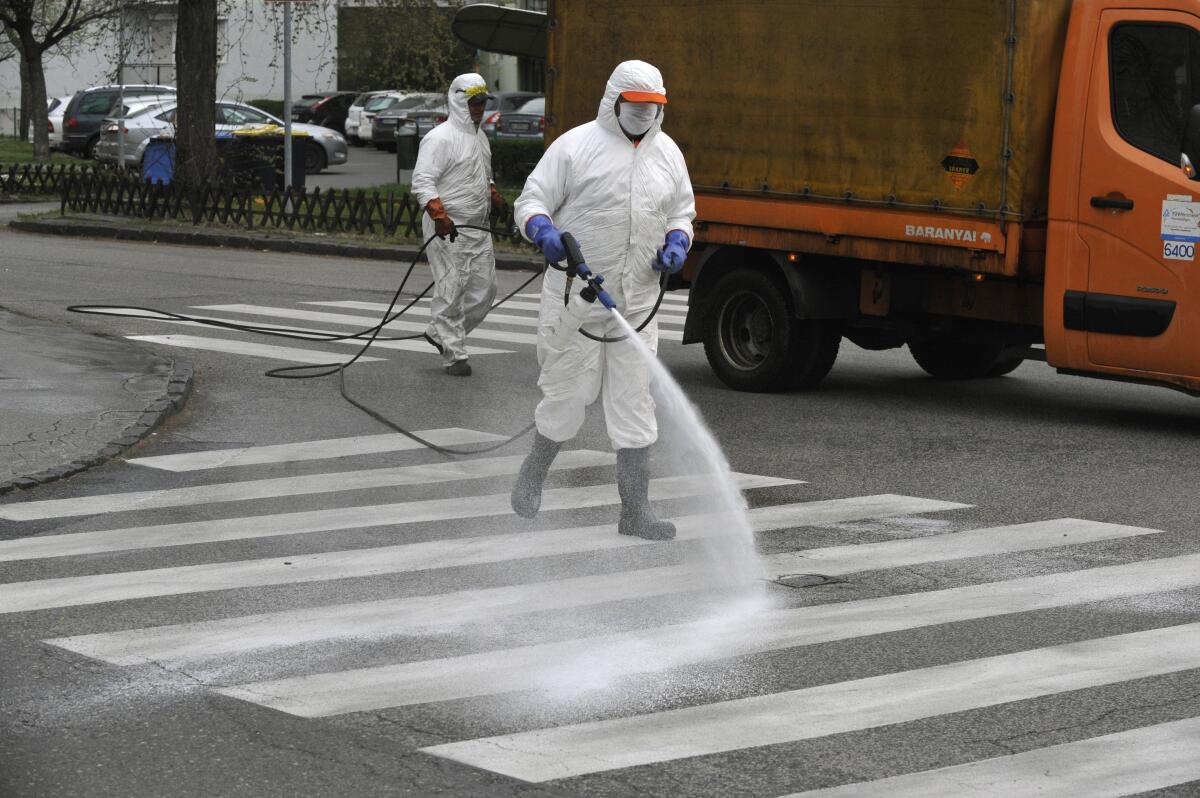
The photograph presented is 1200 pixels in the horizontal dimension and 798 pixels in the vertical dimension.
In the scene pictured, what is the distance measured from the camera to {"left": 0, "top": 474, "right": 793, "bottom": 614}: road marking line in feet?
23.5

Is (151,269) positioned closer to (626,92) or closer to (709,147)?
(709,147)

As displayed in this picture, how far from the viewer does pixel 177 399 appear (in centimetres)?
1179

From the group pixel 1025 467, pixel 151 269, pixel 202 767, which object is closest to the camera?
pixel 202 767

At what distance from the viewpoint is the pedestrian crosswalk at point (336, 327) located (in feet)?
47.9

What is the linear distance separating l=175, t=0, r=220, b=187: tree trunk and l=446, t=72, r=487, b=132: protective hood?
45.7 feet

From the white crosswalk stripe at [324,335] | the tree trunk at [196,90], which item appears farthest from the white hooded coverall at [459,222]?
the tree trunk at [196,90]

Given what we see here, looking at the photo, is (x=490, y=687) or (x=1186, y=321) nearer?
(x=490, y=687)

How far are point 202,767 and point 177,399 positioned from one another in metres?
6.94

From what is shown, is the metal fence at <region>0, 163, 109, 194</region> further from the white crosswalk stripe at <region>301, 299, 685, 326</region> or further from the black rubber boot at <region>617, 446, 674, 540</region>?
the black rubber boot at <region>617, 446, 674, 540</region>

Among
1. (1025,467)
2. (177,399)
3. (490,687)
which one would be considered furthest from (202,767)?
(177,399)

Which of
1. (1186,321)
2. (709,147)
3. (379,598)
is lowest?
(379,598)

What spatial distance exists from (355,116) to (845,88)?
41.4 meters

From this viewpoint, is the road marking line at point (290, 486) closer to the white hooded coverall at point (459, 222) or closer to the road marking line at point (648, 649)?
the road marking line at point (648, 649)

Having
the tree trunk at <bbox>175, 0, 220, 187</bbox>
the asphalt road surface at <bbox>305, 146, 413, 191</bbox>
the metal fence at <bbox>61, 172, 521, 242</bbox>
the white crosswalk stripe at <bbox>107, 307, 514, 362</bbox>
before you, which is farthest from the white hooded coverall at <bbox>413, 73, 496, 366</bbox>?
the asphalt road surface at <bbox>305, 146, 413, 191</bbox>
